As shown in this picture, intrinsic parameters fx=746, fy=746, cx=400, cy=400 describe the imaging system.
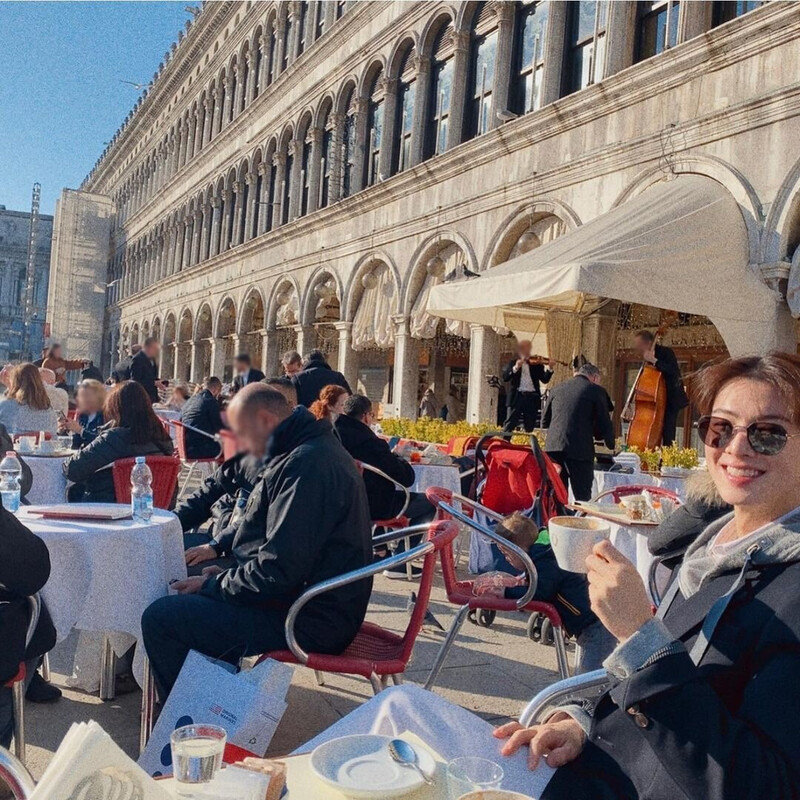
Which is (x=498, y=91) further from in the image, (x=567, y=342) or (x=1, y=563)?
(x=1, y=563)

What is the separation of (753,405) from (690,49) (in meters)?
9.11

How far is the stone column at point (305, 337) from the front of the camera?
16812 mm

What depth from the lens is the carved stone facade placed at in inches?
123

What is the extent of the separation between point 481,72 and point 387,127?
2991mm

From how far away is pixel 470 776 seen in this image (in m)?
1.18

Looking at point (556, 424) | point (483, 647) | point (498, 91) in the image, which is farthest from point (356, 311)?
point (483, 647)

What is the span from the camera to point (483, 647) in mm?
4418

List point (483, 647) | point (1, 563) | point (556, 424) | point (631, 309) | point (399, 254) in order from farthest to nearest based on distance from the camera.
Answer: point (399, 254) < point (631, 309) < point (556, 424) < point (483, 647) < point (1, 563)

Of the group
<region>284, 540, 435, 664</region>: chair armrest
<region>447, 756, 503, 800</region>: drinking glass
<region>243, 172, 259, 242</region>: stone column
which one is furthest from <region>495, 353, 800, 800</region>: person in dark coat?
<region>243, 172, 259, 242</region>: stone column

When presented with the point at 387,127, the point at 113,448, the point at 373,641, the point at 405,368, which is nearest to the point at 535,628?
the point at 373,641

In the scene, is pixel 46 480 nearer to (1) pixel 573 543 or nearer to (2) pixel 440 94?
(1) pixel 573 543

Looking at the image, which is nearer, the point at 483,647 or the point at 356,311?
the point at 483,647

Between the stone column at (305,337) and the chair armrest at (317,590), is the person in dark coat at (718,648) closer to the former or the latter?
the chair armrest at (317,590)

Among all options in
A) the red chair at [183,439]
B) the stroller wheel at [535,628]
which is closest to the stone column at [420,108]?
the stroller wheel at [535,628]
